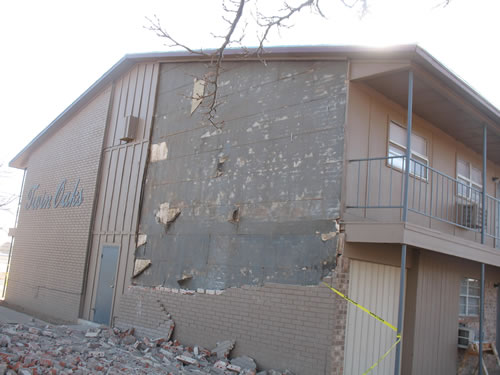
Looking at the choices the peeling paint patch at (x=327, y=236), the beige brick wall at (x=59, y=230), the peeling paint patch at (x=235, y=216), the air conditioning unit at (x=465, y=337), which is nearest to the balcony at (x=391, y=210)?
the peeling paint patch at (x=327, y=236)

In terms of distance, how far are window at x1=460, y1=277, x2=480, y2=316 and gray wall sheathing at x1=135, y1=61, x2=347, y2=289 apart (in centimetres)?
469

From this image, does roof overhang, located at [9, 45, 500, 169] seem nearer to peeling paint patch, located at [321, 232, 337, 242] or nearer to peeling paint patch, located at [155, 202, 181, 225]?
peeling paint patch, located at [321, 232, 337, 242]

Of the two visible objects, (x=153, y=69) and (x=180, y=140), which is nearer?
(x=180, y=140)

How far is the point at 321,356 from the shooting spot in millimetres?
7230

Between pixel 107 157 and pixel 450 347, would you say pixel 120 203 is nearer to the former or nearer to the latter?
pixel 107 157

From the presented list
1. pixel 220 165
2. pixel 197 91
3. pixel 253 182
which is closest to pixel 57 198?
pixel 197 91

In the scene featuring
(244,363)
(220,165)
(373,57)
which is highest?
(373,57)

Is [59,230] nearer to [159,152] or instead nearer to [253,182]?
[159,152]

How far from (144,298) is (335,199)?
517 centimetres

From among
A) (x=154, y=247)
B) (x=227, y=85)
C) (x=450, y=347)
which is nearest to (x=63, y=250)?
(x=154, y=247)

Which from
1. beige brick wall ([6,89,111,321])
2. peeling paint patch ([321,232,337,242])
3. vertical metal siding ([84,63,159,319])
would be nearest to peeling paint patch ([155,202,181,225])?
vertical metal siding ([84,63,159,319])

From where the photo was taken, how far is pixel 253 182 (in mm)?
→ 9008

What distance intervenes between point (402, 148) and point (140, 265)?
241 inches

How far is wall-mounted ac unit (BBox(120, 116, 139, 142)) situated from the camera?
1223 centimetres
